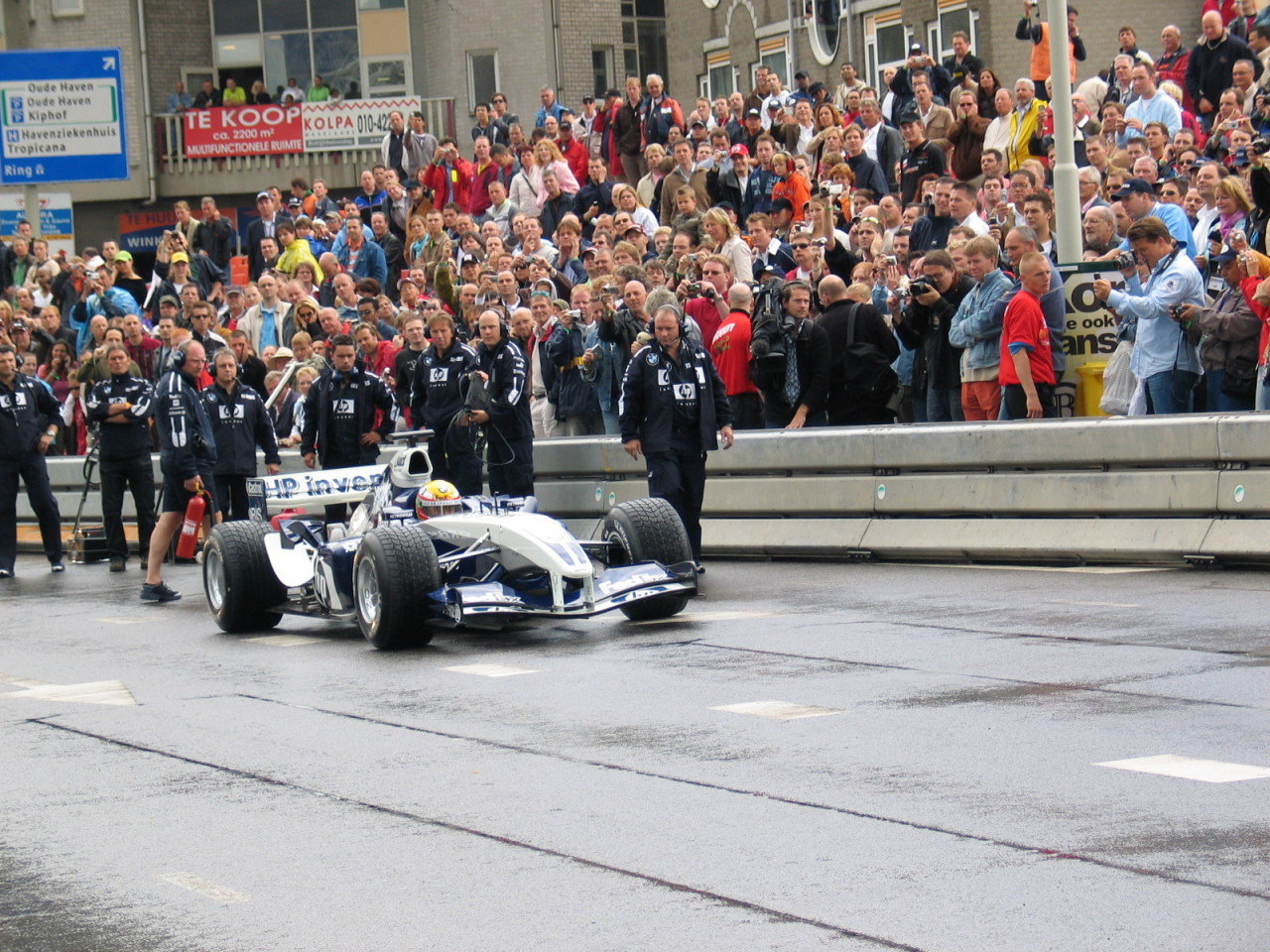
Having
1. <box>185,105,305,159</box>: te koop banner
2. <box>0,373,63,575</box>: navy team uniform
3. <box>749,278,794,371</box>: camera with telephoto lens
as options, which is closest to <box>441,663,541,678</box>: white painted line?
<box>749,278,794,371</box>: camera with telephoto lens

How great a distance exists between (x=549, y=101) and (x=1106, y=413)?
584 inches

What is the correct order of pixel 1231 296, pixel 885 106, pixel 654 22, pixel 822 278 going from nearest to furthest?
pixel 1231 296 → pixel 822 278 → pixel 885 106 → pixel 654 22

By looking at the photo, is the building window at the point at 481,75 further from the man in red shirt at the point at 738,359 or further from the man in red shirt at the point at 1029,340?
the man in red shirt at the point at 1029,340

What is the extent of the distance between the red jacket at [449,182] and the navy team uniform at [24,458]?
8.34 m

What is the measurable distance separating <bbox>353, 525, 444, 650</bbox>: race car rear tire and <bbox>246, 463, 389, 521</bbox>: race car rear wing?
213 cm

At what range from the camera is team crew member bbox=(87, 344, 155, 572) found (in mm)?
18734

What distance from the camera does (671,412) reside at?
14.5 m

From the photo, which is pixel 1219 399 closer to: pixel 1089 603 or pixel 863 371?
pixel 1089 603

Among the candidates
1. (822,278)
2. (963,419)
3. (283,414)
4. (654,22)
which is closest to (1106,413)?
(963,419)

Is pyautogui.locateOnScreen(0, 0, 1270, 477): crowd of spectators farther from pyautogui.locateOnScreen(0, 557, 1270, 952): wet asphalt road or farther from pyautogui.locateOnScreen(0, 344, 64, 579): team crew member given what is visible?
pyautogui.locateOnScreen(0, 557, 1270, 952): wet asphalt road

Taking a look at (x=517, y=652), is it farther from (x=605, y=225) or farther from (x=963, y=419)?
(x=605, y=225)

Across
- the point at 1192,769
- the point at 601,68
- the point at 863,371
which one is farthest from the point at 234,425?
the point at 601,68

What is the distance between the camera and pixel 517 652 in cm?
1138

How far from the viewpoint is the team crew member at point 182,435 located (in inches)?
649
